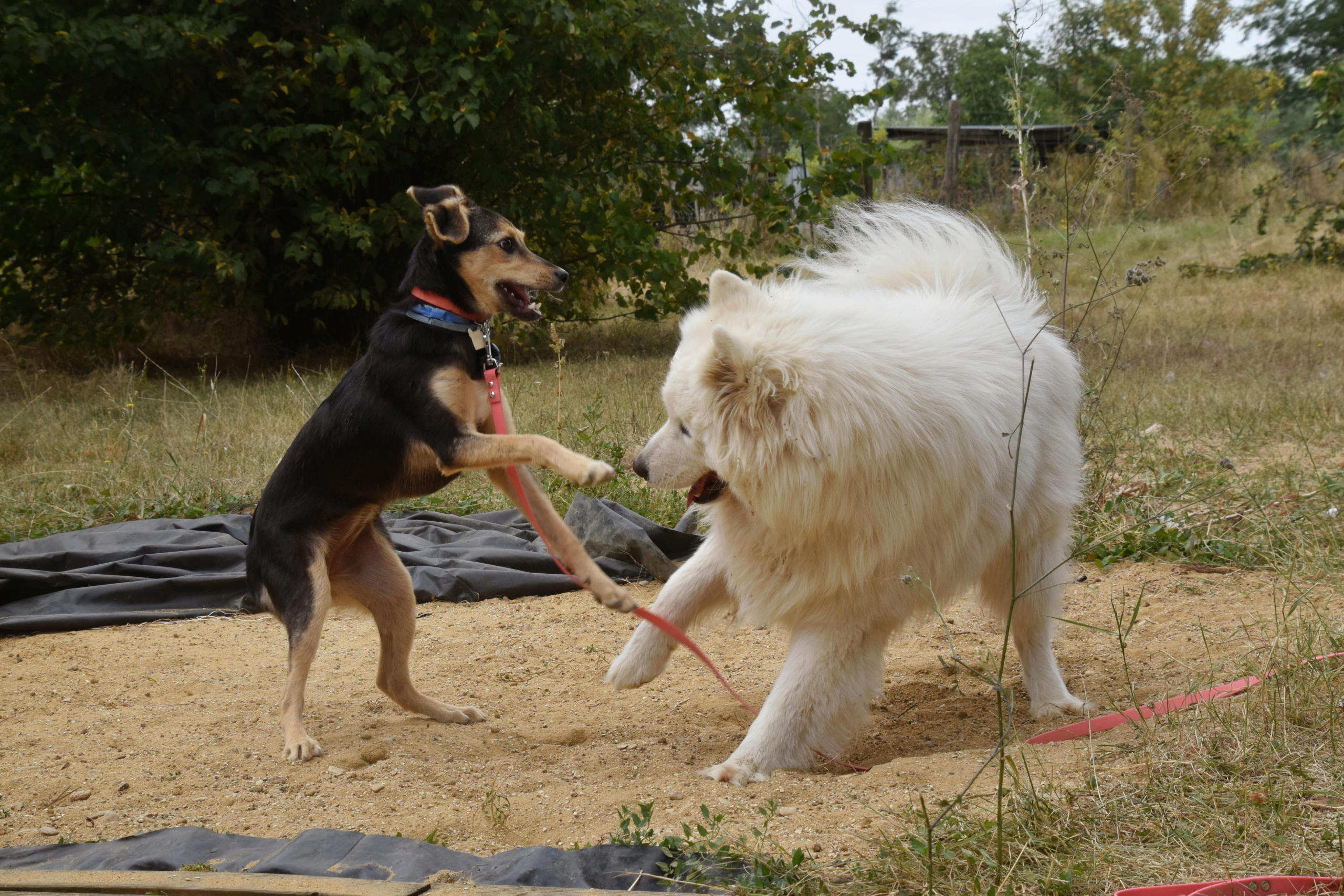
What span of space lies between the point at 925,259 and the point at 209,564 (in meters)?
3.89

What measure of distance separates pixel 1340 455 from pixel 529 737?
16.7 ft

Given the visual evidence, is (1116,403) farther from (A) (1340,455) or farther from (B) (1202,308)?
(B) (1202,308)

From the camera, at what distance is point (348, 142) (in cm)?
946

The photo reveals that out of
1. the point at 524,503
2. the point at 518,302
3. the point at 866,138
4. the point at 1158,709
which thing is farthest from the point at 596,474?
the point at 866,138

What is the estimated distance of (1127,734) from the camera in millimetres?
2816

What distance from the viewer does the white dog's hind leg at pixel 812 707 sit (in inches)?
117

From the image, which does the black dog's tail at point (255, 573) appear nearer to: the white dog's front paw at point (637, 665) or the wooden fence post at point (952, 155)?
the white dog's front paw at point (637, 665)

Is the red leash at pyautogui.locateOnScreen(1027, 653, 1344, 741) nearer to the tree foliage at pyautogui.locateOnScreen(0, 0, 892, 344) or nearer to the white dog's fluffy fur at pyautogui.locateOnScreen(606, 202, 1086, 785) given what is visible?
the white dog's fluffy fur at pyautogui.locateOnScreen(606, 202, 1086, 785)

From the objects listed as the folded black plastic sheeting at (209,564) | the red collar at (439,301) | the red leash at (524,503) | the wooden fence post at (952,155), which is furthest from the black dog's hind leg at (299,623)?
the wooden fence post at (952,155)

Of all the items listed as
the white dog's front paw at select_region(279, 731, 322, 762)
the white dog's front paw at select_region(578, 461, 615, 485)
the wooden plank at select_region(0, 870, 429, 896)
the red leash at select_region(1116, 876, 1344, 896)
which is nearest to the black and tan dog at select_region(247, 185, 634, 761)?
the white dog's front paw at select_region(279, 731, 322, 762)

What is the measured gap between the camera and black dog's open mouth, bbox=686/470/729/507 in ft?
10.5

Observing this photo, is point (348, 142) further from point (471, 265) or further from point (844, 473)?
point (844, 473)

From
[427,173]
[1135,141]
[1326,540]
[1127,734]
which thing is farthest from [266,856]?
[427,173]

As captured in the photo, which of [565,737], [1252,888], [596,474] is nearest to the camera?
[1252,888]
